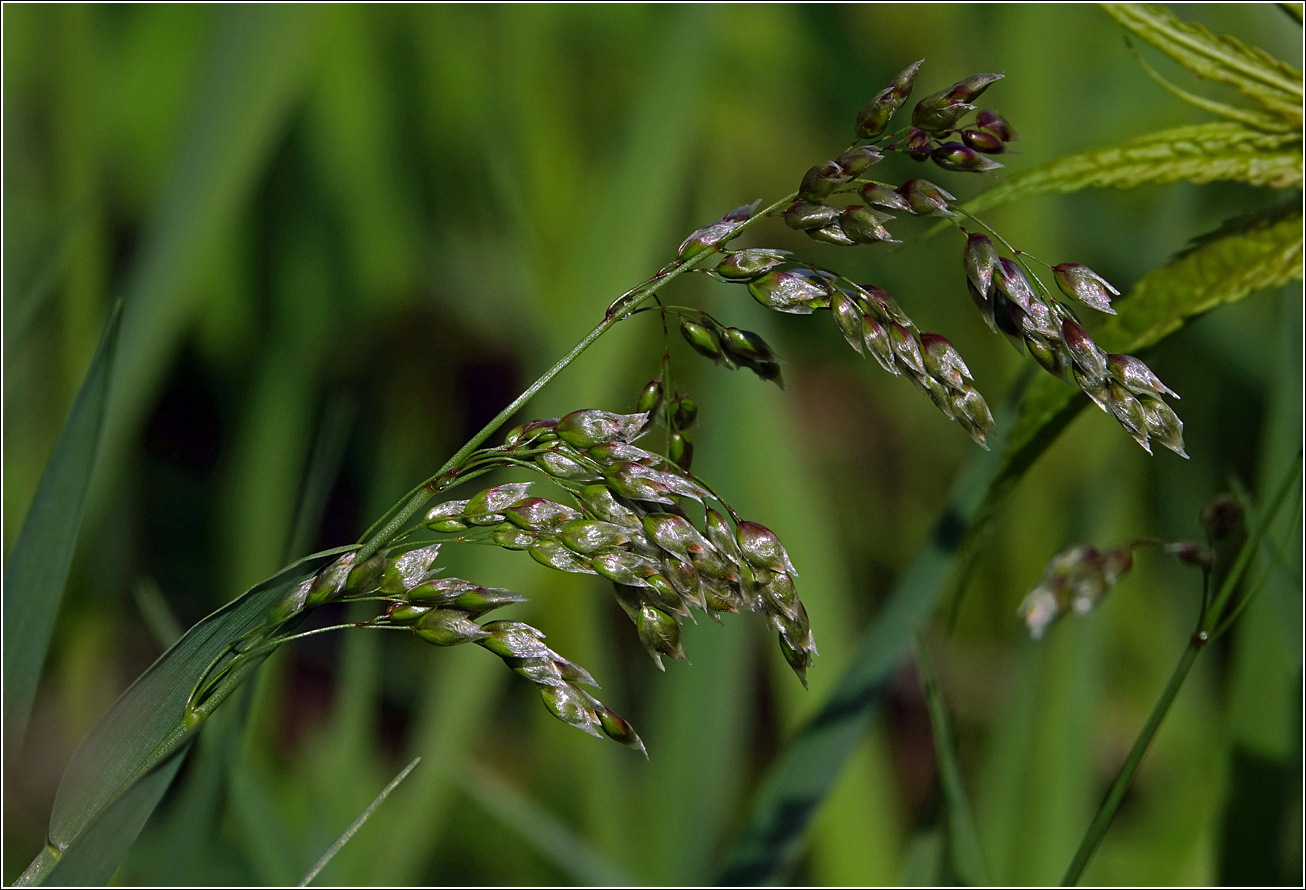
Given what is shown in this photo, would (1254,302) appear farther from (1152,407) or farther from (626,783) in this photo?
(1152,407)

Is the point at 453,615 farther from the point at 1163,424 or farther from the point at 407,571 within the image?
the point at 1163,424

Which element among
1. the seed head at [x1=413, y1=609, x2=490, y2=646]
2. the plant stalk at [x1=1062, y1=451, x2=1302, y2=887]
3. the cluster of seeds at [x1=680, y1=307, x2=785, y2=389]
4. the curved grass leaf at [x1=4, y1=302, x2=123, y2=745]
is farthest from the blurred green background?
the cluster of seeds at [x1=680, y1=307, x2=785, y2=389]

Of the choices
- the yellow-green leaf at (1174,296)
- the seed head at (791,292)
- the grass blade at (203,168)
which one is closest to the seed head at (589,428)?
the seed head at (791,292)

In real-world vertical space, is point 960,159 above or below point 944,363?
above

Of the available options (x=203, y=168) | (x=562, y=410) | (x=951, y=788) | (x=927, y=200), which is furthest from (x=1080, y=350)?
(x=203, y=168)

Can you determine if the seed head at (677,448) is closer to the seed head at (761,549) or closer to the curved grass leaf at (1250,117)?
the seed head at (761,549)

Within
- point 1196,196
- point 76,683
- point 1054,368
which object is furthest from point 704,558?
point 1196,196

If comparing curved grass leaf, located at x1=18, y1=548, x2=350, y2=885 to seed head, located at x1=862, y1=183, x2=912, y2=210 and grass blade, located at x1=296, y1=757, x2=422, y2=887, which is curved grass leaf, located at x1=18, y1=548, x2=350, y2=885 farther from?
seed head, located at x1=862, y1=183, x2=912, y2=210
